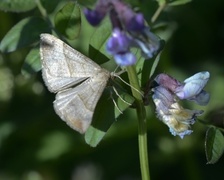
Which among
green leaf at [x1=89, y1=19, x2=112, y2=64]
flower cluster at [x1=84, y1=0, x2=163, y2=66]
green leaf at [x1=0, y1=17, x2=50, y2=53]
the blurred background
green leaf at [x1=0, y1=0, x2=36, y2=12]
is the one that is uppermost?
flower cluster at [x1=84, y1=0, x2=163, y2=66]

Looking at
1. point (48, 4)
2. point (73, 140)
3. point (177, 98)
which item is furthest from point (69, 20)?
point (73, 140)

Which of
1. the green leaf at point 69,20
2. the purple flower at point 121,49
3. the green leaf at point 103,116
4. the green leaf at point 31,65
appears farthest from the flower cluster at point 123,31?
the green leaf at point 31,65

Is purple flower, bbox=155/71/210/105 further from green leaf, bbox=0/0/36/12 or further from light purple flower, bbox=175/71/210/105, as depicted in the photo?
green leaf, bbox=0/0/36/12

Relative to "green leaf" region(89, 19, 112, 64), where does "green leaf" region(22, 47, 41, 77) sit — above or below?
below

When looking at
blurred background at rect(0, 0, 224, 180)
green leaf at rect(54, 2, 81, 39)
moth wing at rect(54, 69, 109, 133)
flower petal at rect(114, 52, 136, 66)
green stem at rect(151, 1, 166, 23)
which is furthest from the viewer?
blurred background at rect(0, 0, 224, 180)

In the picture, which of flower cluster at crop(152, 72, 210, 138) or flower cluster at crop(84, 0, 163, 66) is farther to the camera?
flower cluster at crop(152, 72, 210, 138)

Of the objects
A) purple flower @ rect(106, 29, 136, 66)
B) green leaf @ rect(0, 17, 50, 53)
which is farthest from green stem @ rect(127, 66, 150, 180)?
green leaf @ rect(0, 17, 50, 53)

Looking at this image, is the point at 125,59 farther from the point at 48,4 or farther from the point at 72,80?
the point at 48,4

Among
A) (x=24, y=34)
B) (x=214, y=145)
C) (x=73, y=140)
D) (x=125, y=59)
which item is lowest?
(x=73, y=140)
